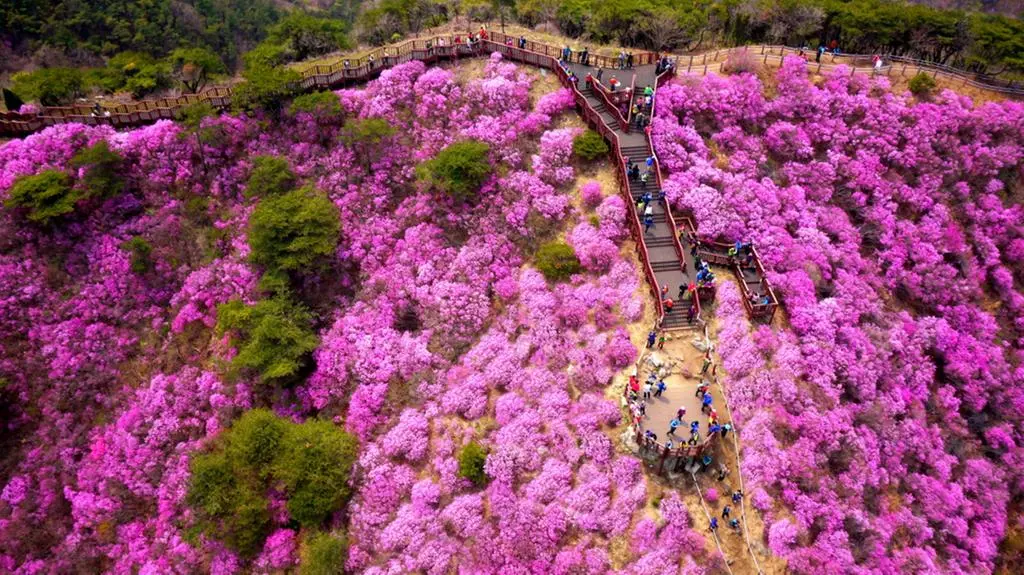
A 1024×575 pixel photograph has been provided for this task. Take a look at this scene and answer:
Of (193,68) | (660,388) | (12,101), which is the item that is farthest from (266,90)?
(660,388)

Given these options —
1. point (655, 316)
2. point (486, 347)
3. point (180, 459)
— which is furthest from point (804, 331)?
point (180, 459)

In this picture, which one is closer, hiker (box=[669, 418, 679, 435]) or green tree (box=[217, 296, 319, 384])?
hiker (box=[669, 418, 679, 435])

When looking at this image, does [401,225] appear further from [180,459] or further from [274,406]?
[180,459]

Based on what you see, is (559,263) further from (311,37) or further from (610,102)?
(311,37)

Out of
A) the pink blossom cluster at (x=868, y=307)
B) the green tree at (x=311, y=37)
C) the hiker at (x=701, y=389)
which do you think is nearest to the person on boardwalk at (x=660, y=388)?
the hiker at (x=701, y=389)

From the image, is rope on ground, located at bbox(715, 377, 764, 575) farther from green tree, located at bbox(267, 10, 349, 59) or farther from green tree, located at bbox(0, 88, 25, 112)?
green tree, located at bbox(0, 88, 25, 112)

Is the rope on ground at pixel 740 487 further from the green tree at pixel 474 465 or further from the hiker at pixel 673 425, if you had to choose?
the green tree at pixel 474 465

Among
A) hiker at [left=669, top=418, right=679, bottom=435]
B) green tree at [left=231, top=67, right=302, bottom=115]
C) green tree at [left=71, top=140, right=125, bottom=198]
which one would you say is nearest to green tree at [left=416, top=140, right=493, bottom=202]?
green tree at [left=231, top=67, right=302, bottom=115]
